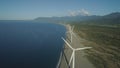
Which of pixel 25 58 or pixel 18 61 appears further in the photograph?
pixel 25 58

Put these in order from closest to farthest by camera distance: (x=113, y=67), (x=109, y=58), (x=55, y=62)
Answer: (x=113, y=67) → (x=55, y=62) → (x=109, y=58)

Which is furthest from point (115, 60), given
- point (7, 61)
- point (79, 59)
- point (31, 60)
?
point (7, 61)

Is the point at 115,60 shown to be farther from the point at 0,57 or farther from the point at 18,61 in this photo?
the point at 0,57

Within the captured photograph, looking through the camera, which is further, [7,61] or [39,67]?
[7,61]

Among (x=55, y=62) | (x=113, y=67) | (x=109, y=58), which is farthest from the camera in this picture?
(x=109, y=58)

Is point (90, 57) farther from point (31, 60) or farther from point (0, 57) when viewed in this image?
point (0, 57)

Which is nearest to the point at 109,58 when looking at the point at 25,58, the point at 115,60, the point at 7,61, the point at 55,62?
the point at 115,60

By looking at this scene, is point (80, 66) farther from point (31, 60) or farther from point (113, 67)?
point (31, 60)
